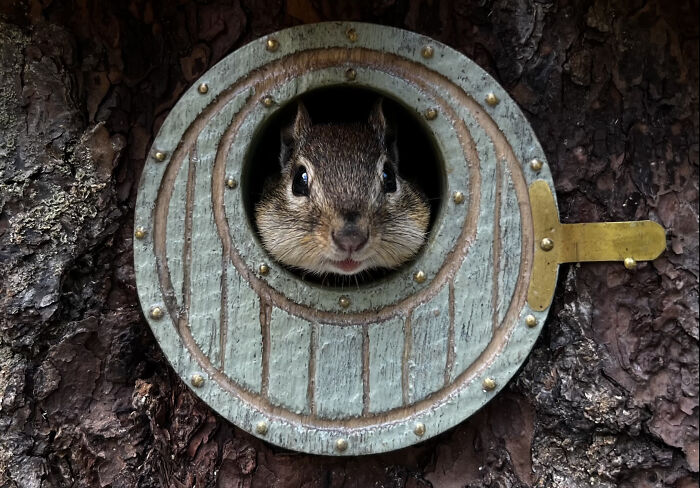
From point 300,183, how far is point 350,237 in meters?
0.44

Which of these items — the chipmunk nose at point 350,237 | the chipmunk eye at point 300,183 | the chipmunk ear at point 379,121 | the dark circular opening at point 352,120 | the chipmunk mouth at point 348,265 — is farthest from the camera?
the dark circular opening at point 352,120

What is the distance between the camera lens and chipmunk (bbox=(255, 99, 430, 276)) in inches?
77.8

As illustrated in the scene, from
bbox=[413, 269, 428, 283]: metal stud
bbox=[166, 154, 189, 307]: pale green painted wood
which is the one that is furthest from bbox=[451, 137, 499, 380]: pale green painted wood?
bbox=[166, 154, 189, 307]: pale green painted wood

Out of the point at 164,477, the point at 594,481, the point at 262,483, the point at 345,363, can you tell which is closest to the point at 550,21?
the point at 345,363

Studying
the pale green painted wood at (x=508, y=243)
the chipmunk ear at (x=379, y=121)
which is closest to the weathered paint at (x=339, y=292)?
the pale green painted wood at (x=508, y=243)

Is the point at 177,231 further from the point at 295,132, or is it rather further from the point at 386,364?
the point at 386,364

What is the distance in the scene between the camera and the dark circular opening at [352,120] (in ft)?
8.05

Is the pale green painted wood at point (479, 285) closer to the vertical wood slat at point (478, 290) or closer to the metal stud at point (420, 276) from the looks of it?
the vertical wood slat at point (478, 290)

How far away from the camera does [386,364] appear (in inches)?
81.7

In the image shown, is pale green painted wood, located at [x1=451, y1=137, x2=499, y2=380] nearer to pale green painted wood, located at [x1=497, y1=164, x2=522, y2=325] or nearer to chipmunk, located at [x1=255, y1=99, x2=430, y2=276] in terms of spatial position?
pale green painted wood, located at [x1=497, y1=164, x2=522, y2=325]

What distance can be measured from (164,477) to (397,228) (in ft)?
3.78

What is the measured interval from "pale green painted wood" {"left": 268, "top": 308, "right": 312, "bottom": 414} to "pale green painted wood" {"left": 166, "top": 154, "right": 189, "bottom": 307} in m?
0.33

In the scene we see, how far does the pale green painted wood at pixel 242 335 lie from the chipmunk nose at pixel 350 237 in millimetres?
366

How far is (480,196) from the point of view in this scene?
2.07m
